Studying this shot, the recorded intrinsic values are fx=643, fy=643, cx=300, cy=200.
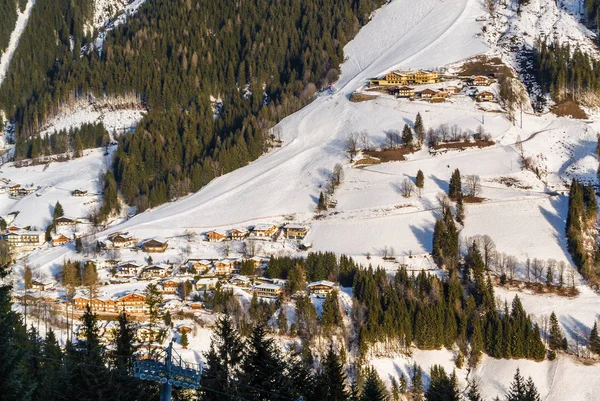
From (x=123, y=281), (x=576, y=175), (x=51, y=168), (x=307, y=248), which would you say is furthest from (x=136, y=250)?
(x=576, y=175)

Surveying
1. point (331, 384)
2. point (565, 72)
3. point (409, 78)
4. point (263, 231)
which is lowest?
point (331, 384)

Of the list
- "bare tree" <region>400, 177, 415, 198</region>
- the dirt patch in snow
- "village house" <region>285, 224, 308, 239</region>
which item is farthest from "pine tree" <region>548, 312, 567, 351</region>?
the dirt patch in snow

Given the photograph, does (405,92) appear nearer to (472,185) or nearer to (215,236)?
(472,185)

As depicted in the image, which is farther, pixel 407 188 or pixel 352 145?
pixel 352 145

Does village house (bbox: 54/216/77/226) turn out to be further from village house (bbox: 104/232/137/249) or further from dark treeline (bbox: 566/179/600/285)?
dark treeline (bbox: 566/179/600/285)

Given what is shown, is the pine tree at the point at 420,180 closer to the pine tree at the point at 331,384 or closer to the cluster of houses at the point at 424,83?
the cluster of houses at the point at 424,83

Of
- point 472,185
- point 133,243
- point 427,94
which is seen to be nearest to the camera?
point 133,243

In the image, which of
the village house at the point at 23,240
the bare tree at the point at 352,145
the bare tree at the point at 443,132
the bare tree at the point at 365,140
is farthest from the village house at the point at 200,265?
the bare tree at the point at 443,132

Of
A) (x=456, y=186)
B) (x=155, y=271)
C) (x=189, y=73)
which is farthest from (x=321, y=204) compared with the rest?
(x=189, y=73)
